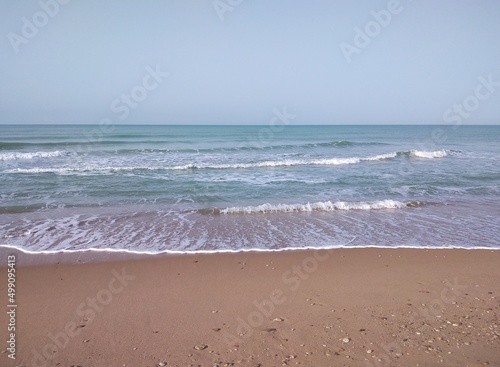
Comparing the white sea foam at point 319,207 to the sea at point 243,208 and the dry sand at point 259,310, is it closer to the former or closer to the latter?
the sea at point 243,208

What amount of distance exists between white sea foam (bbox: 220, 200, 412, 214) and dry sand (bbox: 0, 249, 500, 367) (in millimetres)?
3930

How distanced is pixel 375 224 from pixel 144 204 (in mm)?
7985

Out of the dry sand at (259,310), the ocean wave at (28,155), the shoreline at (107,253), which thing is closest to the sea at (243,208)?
the shoreline at (107,253)

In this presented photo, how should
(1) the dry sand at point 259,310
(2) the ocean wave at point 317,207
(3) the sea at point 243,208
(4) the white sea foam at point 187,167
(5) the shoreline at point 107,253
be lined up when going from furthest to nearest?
(4) the white sea foam at point 187,167 → (2) the ocean wave at point 317,207 → (3) the sea at point 243,208 → (5) the shoreline at point 107,253 → (1) the dry sand at point 259,310

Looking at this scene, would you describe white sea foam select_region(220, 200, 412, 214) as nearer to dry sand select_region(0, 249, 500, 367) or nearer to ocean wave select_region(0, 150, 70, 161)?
dry sand select_region(0, 249, 500, 367)

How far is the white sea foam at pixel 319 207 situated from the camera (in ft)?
37.7

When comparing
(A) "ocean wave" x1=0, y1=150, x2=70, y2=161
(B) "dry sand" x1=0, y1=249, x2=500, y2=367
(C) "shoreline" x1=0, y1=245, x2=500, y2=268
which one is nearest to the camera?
(B) "dry sand" x1=0, y1=249, x2=500, y2=367

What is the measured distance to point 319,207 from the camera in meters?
11.8

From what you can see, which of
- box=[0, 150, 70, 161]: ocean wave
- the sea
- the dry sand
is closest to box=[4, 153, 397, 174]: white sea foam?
the sea

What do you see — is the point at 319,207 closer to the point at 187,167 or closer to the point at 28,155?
the point at 187,167

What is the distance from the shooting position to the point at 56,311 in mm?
5102

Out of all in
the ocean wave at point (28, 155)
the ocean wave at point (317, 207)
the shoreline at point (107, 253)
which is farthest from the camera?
the ocean wave at point (28, 155)

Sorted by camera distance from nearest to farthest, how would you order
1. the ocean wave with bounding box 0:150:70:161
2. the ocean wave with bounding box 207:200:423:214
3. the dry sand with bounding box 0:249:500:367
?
the dry sand with bounding box 0:249:500:367 → the ocean wave with bounding box 207:200:423:214 → the ocean wave with bounding box 0:150:70:161

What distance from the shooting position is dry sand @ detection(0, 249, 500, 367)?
4.04 metres
